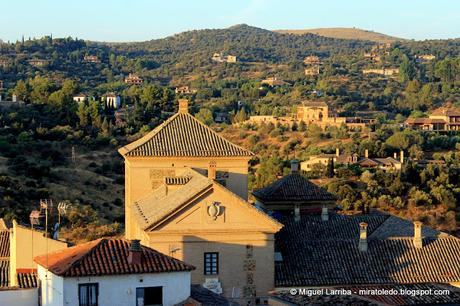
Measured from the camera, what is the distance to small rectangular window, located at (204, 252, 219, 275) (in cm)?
2716

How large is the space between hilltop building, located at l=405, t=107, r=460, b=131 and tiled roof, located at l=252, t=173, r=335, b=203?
73338 mm

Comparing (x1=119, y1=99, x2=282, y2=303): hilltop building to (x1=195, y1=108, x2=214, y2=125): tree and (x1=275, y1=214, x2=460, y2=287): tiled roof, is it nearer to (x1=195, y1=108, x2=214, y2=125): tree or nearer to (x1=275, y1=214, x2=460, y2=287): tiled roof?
(x1=275, y1=214, x2=460, y2=287): tiled roof

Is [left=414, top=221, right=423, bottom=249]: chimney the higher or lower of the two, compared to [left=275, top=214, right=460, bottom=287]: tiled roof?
higher

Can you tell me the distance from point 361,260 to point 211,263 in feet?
14.7

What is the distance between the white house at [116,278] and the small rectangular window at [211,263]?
473 cm

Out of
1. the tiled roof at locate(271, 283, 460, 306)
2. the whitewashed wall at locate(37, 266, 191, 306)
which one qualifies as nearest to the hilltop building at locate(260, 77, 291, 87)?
the tiled roof at locate(271, 283, 460, 306)

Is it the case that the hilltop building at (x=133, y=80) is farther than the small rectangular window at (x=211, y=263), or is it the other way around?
the hilltop building at (x=133, y=80)

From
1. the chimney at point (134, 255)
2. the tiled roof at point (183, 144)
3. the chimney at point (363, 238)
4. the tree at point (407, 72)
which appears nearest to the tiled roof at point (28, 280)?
the chimney at point (134, 255)

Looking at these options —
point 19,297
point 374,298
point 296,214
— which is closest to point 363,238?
point 296,214

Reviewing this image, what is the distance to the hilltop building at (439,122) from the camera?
354 feet

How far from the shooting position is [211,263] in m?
27.2

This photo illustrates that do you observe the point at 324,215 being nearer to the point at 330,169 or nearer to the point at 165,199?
the point at 165,199

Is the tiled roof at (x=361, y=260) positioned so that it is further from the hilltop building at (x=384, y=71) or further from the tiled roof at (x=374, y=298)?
the hilltop building at (x=384, y=71)

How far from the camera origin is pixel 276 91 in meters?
151
